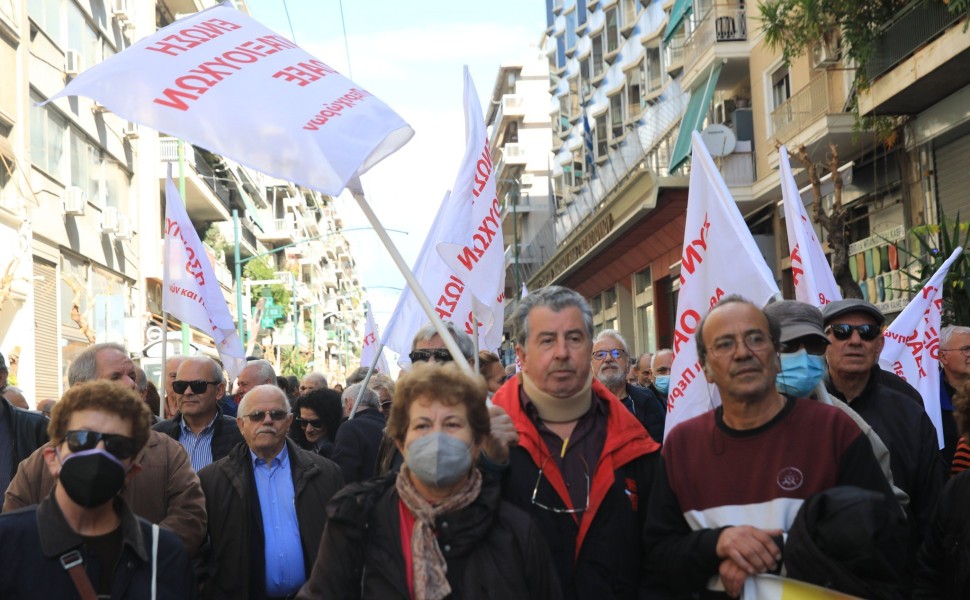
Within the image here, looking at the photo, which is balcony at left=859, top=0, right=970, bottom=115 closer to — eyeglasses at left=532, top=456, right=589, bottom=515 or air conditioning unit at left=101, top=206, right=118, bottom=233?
eyeglasses at left=532, top=456, right=589, bottom=515

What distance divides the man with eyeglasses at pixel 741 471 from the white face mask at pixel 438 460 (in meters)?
0.73

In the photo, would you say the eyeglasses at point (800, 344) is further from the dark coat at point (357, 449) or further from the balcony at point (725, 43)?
the balcony at point (725, 43)

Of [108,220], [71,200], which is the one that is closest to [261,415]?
[71,200]

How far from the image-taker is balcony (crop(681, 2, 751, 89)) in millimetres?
26250

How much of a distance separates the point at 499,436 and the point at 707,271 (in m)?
2.41

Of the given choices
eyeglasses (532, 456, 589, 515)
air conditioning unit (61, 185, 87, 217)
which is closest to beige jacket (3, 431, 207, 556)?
eyeglasses (532, 456, 589, 515)

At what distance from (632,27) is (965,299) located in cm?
2833

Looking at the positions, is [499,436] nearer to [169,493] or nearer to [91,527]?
[91,527]

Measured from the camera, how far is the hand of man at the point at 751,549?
3.53 m

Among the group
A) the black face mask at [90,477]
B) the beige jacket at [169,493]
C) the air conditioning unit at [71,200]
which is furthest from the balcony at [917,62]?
the air conditioning unit at [71,200]

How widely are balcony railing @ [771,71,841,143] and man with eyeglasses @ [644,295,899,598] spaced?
1785 cm

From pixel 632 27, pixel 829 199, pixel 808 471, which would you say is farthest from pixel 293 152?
pixel 632 27

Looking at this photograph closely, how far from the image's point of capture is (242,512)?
5.91 m

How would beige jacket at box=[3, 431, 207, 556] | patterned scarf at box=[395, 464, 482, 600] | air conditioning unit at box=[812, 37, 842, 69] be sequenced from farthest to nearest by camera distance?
air conditioning unit at box=[812, 37, 842, 69] < beige jacket at box=[3, 431, 207, 556] < patterned scarf at box=[395, 464, 482, 600]
